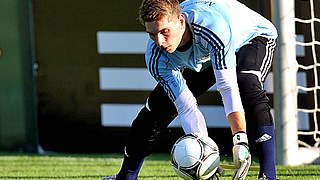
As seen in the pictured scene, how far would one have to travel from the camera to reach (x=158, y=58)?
4074 mm

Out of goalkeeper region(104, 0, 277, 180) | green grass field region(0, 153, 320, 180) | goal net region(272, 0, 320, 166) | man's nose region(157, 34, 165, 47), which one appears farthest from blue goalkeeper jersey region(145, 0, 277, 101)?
goal net region(272, 0, 320, 166)

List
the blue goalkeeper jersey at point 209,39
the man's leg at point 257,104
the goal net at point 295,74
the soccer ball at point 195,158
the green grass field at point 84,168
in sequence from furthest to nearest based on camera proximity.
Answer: the goal net at point 295,74 → the green grass field at point 84,168 → the man's leg at point 257,104 → the soccer ball at point 195,158 → the blue goalkeeper jersey at point 209,39

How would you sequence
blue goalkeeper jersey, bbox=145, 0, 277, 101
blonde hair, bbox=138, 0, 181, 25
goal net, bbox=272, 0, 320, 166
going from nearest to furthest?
blonde hair, bbox=138, 0, 181, 25, blue goalkeeper jersey, bbox=145, 0, 277, 101, goal net, bbox=272, 0, 320, 166

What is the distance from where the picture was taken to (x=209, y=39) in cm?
372

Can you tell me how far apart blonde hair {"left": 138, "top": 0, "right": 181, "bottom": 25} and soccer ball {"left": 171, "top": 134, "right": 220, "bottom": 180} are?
0.75 metres

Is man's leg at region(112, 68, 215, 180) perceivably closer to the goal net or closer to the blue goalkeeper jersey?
the blue goalkeeper jersey

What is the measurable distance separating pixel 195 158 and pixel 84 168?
2.39 m

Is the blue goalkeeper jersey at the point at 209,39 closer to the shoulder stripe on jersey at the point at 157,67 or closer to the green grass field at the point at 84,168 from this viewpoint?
the shoulder stripe on jersey at the point at 157,67

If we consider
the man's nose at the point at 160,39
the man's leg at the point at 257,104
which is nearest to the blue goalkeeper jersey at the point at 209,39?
the man's leg at the point at 257,104

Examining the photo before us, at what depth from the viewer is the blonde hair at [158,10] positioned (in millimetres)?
3596

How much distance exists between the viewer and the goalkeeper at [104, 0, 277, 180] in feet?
12.0

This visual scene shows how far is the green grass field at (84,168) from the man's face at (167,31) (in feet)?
5.70

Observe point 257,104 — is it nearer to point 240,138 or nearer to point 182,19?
point 240,138

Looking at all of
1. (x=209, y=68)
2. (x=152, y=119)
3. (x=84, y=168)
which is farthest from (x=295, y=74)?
(x=84, y=168)
